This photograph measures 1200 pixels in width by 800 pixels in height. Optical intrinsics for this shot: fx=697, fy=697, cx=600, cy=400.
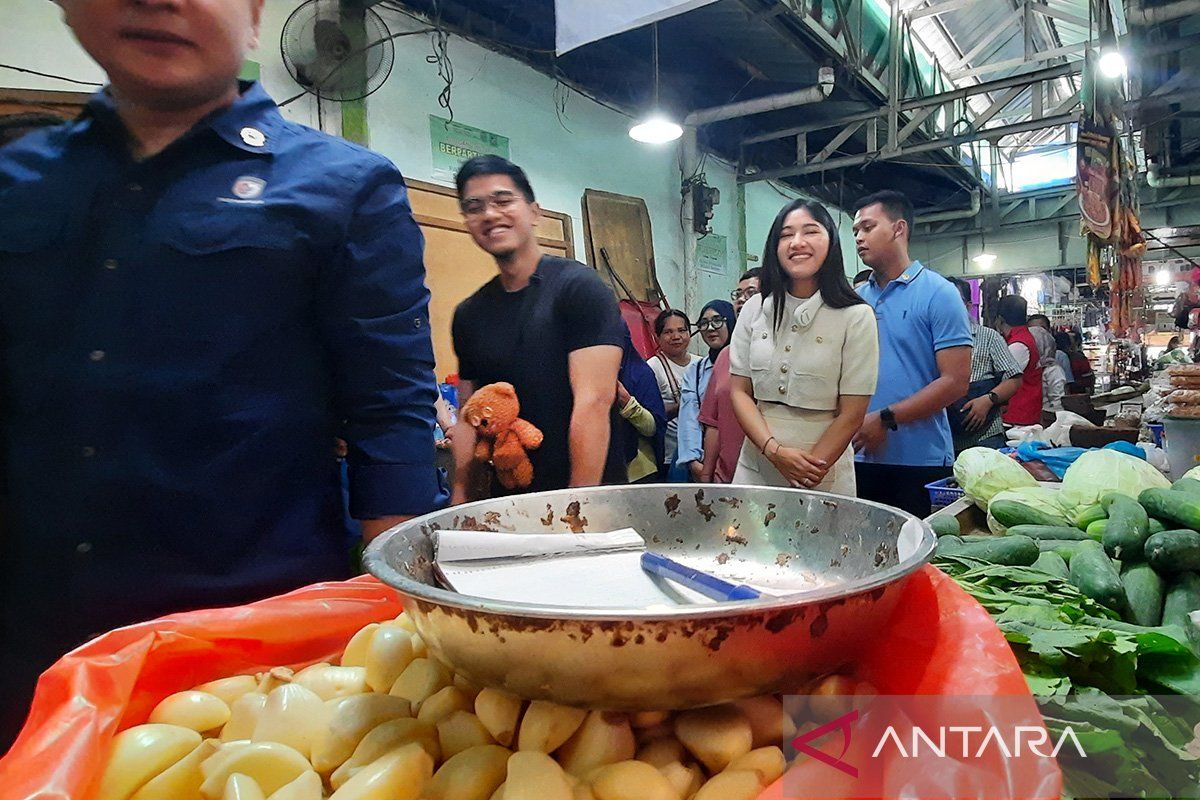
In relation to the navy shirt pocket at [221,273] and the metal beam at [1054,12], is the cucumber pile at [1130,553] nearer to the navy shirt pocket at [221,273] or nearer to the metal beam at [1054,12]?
the navy shirt pocket at [221,273]

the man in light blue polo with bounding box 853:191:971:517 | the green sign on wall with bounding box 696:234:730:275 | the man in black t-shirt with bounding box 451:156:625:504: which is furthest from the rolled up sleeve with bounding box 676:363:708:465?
the green sign on wall with bounding box 696:234:730:275

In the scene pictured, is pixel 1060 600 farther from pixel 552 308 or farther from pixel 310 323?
pixel 552 308

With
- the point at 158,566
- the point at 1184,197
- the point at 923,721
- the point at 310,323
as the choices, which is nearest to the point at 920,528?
the point at 923,721

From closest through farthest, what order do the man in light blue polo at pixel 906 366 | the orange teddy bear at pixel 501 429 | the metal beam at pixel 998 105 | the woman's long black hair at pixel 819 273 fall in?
the orange teddy bear at pixel 501 429 → the woman's long black hair at pixel 819 273 → the man in light blue polo at pixel 906 366 → the metal beam at pixel 998 105

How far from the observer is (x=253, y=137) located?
1106 millimetres

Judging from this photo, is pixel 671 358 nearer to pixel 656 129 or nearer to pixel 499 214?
pixel 656 129

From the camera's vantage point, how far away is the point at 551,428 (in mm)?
2152

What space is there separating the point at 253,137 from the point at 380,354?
0.40m

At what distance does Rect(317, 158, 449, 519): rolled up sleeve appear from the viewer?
1105mm

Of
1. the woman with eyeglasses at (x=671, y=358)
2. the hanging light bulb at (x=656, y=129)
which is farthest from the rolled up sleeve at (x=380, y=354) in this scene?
the hanging light bulb at (x=656, y=129)

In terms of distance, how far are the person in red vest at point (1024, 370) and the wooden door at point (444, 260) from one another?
3.76 meters

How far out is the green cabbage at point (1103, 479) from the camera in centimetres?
189

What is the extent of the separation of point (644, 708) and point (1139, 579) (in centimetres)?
125

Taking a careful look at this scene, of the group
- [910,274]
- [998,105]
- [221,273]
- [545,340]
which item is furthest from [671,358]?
[998,105]
